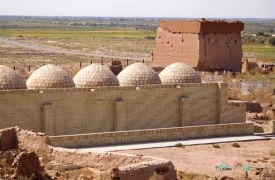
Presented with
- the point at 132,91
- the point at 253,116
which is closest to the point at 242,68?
the point at 253,116

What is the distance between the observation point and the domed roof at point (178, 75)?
2494 centimetres

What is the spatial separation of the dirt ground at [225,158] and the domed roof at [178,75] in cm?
331

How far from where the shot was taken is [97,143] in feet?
71.3

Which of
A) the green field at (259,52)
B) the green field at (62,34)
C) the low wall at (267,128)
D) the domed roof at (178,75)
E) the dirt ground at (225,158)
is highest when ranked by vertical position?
the domed roof at (178,75)

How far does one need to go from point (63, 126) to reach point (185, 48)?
15439mm

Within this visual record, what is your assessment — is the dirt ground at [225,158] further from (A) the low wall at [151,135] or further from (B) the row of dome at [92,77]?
(B) the row of dome at [92,77]

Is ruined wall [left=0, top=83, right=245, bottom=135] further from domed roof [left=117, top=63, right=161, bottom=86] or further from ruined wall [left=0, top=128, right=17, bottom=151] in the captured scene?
ruined wall [left=0, top=128, right=17, bottom=151]

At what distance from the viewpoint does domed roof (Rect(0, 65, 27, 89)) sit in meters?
21.9

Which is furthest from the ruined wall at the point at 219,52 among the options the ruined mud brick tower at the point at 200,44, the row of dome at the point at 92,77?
the row of dome at the point at 92,77

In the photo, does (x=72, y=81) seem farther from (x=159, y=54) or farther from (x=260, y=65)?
(x=260, y=65)

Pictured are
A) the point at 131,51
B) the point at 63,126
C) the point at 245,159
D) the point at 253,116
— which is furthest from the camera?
the point at 131,51

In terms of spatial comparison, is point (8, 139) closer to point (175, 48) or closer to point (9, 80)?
point (9, 80)

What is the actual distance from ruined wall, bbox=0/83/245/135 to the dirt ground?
2381mm

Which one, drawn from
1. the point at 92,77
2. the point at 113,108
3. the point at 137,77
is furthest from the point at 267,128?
the point at 92,77
